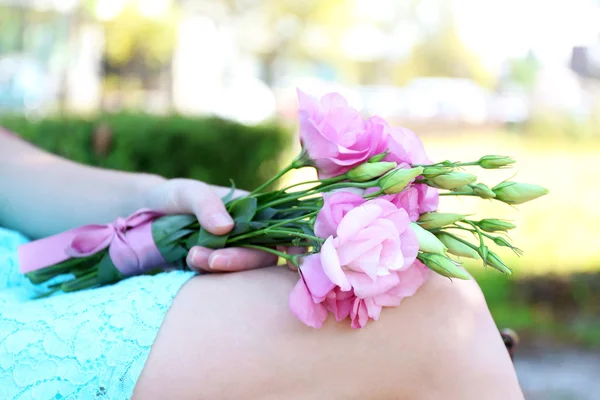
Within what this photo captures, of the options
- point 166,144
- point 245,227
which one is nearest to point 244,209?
point 245,227

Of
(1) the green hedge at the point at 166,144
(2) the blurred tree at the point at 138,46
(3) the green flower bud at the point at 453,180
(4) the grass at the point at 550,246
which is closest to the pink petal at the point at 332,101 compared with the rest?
(3) the green flower bud at the point at 453,180

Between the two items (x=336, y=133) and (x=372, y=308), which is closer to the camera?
(x=372, y=308)

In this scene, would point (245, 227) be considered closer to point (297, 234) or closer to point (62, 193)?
point (297, 234)

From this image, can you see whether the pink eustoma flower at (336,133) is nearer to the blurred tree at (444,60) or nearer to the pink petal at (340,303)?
the pink petal at (340,303)

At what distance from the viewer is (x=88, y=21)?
56.5ft

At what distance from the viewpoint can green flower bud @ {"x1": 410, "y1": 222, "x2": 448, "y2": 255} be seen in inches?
41.7

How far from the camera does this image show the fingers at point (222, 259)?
129cm

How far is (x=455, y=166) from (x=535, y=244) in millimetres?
3949

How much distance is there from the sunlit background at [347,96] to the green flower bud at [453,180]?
0.84 ft

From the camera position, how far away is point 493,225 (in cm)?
113

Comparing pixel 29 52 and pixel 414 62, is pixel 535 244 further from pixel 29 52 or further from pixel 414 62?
pixel 414 62

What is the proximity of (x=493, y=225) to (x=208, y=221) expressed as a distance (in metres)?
0.56

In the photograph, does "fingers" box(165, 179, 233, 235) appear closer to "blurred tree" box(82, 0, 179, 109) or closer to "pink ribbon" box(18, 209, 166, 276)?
"pink ribbon" box(18, 209, 166, 276)

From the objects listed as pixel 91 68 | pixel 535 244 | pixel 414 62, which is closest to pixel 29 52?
pixel 91 68
